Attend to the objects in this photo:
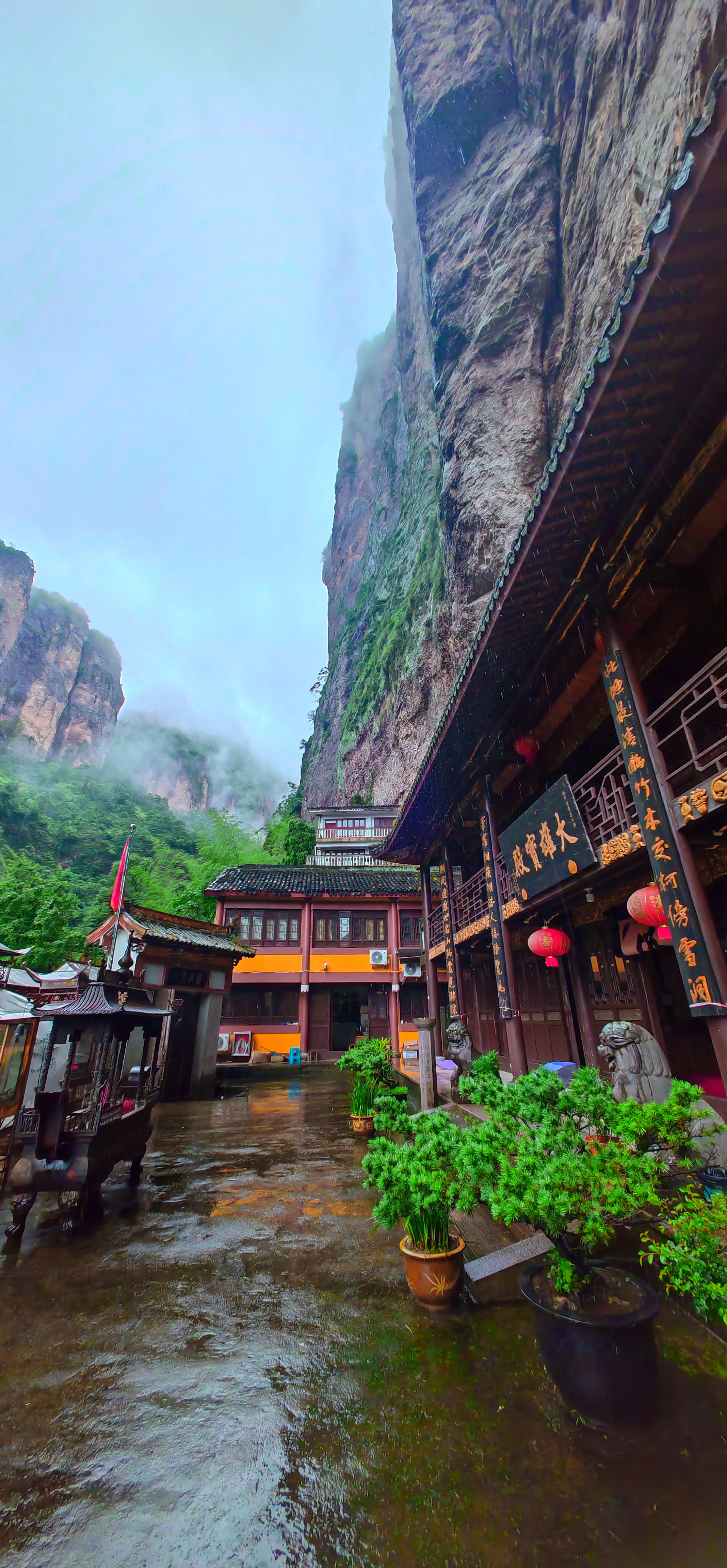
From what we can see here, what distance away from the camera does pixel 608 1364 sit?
2.85m

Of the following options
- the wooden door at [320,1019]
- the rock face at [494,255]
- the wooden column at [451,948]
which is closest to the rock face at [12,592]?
the rock face at [494,255]

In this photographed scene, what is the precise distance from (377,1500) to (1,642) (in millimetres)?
72660

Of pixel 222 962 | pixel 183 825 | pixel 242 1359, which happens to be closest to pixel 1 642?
pixel 183 825

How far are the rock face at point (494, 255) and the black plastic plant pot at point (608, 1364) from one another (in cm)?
608

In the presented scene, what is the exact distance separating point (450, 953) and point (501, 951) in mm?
4095

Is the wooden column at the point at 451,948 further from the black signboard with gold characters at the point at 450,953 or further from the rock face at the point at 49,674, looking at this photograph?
the rock face at the point at 49,674

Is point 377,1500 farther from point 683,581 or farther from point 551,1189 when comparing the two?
point 683,581

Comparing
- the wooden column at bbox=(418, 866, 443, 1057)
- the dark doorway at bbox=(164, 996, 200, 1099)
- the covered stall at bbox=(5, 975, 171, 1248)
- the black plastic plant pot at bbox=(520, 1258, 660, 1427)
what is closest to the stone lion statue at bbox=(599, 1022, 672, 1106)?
the black plastic plant pot at bbox=(520, 1258, 660, 1427)

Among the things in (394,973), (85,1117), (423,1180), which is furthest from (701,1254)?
(394,973)

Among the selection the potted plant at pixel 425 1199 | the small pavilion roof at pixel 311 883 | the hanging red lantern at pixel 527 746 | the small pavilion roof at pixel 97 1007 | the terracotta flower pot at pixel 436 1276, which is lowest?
the terracotta flower pot at pixel 436 1276

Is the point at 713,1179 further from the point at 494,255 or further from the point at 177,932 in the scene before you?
the point at 494,255

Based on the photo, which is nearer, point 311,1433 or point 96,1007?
point 311,1433

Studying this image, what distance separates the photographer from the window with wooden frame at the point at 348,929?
2453 cm

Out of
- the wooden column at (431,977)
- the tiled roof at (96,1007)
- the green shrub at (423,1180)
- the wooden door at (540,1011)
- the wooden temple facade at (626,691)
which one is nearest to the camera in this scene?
the green shrub at (423,1180)
